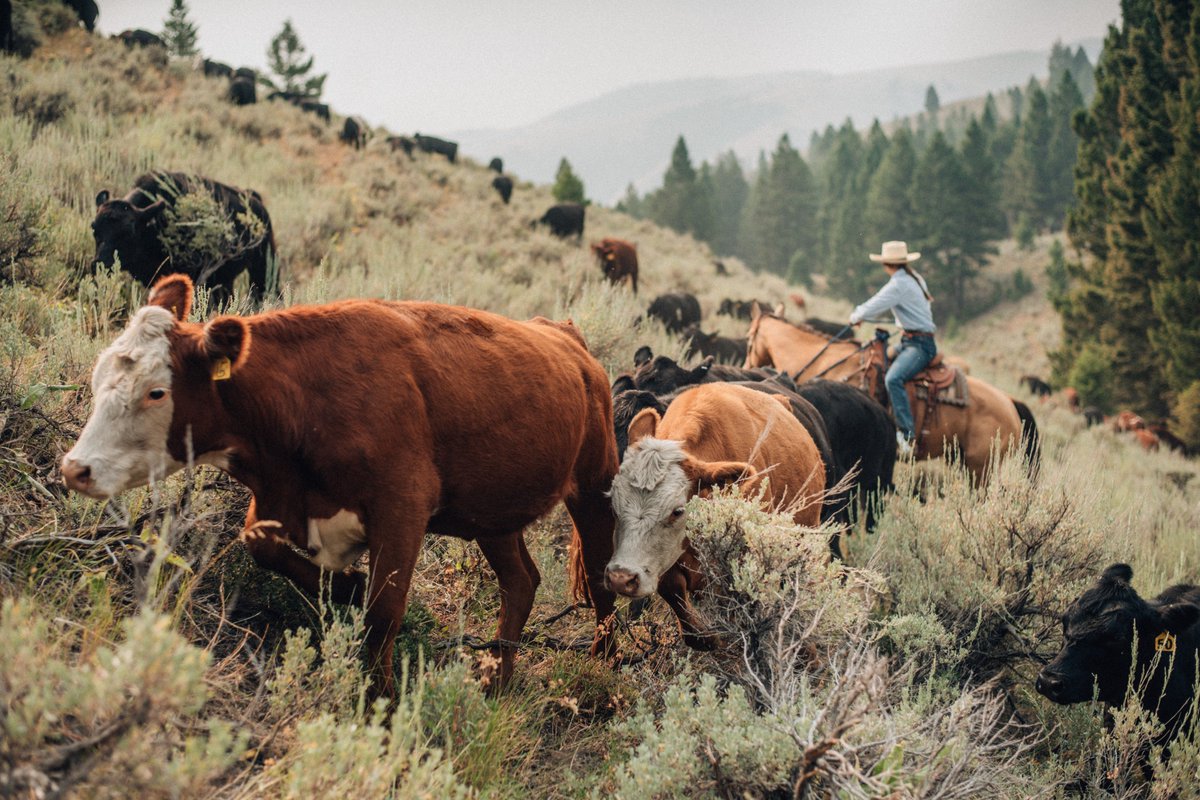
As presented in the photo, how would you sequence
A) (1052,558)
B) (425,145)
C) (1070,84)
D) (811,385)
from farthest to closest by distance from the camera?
(1070,84), (425,145), (811,385), (1052,558)

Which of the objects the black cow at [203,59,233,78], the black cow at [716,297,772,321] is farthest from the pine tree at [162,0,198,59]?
the black cow at [716,297,772,321]

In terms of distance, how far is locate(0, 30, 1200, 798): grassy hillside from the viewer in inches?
82.8

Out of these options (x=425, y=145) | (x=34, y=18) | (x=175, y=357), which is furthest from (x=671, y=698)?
(x=425, y=145)

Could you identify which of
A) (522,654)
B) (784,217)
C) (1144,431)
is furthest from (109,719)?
(784,217)

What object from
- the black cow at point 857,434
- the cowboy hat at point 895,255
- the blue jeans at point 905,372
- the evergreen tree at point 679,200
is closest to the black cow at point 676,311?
the cowboy hat at point 895,255

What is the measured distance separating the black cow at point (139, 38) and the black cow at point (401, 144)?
725cm

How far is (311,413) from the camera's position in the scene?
3018mm

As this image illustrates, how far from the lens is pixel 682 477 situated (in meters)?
4.08

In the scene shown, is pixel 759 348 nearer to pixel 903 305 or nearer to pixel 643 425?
pixel 903 305

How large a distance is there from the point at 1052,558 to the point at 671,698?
412 cm

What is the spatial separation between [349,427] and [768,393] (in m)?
4.05

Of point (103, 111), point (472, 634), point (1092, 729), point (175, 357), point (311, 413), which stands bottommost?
point (1092, 729)

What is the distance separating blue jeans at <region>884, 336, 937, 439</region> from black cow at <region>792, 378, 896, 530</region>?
160 centimetres

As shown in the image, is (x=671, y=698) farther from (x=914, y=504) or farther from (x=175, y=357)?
(x=914, y=504)
